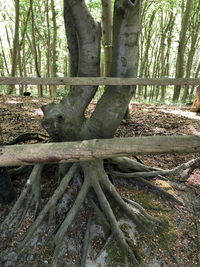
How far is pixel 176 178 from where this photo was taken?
15.1 ft

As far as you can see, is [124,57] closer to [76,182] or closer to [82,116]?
[82,116]

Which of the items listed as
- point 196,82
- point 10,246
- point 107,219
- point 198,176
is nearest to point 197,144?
point 196,82

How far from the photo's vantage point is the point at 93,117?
140 inches

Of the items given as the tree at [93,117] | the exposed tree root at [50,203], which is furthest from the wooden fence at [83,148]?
the exposed tree root at [50,203]

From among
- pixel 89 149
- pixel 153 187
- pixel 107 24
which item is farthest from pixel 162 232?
pixel 107 24

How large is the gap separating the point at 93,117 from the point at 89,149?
1.16m

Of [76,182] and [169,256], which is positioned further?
[76,182]

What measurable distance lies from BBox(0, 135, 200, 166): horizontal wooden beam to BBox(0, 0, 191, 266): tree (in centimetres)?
98

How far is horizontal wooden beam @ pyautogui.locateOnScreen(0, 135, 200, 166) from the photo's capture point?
2.42 meters

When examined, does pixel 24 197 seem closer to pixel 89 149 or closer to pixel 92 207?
pixel 92 207

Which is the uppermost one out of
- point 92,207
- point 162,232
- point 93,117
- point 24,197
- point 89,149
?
point 93,117

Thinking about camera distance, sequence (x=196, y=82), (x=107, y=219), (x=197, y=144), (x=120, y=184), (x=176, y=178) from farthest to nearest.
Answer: (x=176, y=178)
(x=120, y=184)
(x=107, y=219)
(x=196, y=82)
(x=197, y=144)

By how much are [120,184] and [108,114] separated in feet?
4.49

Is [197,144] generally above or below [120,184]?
above
